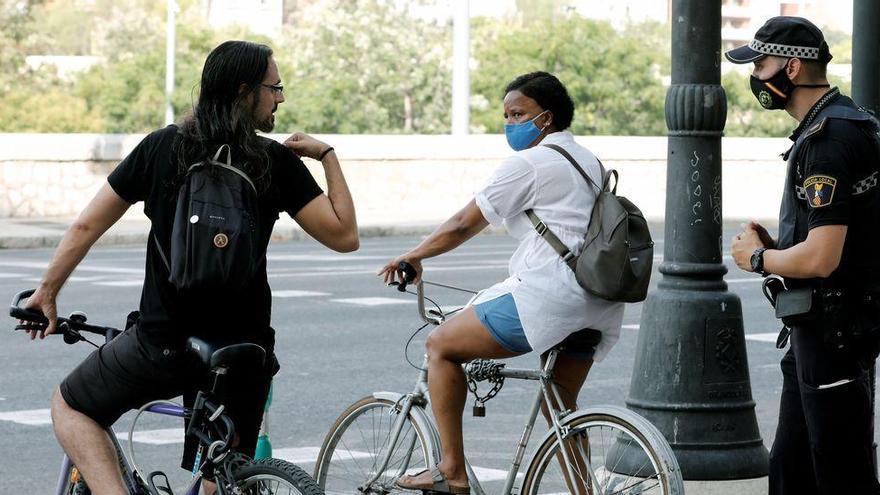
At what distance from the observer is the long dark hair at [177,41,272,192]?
4262 mm

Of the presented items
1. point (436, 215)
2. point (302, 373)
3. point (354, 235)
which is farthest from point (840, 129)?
point (436, 215)

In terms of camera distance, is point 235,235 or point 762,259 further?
point 762,259

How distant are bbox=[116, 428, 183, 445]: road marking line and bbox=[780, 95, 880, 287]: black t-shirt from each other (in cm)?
440

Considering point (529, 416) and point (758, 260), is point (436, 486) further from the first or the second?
point (758, 260)

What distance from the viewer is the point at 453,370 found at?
519cm

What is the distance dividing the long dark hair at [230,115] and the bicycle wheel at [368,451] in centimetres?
144

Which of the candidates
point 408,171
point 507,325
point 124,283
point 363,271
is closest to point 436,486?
point 507,325

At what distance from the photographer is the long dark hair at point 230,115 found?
14.0 ft

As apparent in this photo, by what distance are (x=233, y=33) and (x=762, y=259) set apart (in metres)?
61.5

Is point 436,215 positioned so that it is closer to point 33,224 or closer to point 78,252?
point 33,224

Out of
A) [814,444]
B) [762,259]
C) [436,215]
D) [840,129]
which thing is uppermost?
[840,129]

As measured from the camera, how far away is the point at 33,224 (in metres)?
23.7

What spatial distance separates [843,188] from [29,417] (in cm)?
556

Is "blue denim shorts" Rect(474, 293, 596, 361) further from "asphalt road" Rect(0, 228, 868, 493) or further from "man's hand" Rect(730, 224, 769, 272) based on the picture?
"asphalt road" Rect(0, 228, 868, 493)
